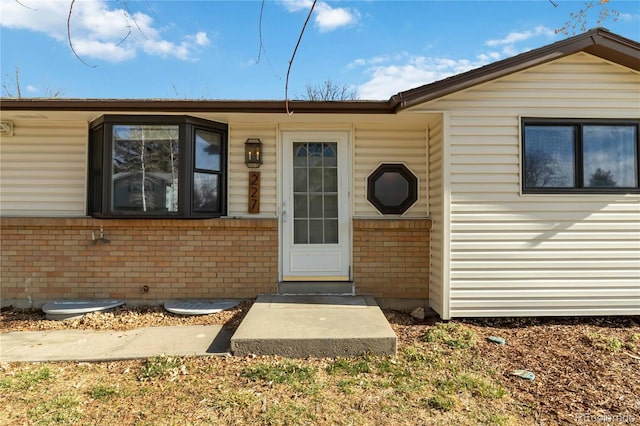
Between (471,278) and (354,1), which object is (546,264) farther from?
(354,1)

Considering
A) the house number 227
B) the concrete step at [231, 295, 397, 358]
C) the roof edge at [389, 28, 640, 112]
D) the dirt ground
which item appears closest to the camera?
the dirt ground

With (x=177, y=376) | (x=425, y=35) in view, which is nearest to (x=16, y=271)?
(x=177, y=376)

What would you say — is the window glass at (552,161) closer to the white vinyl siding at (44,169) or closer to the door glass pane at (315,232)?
the door glass pane at (315,232)

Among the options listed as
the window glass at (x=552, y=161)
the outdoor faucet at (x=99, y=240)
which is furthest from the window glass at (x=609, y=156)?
the outdoor faucet at (x=99, y=240)

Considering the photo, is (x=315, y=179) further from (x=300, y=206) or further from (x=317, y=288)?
(x=317, y=288)

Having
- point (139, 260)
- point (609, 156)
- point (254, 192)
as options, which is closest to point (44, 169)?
point (139, 260)

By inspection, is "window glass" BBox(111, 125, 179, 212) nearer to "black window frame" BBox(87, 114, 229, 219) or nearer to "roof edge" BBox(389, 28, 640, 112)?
"black window frame" BBox(87, 114, 229, 219)

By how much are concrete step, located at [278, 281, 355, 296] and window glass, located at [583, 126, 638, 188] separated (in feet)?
10.7

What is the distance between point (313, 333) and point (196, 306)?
2.01 metres

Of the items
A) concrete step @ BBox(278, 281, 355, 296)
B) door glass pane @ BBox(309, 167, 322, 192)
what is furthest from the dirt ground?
door glass pane @ BBox(309, 167, 322, 192)

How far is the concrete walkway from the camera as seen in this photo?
3.43m

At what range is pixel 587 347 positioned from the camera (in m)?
3.77

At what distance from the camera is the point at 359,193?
201 inches

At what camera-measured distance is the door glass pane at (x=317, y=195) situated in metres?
5.16
